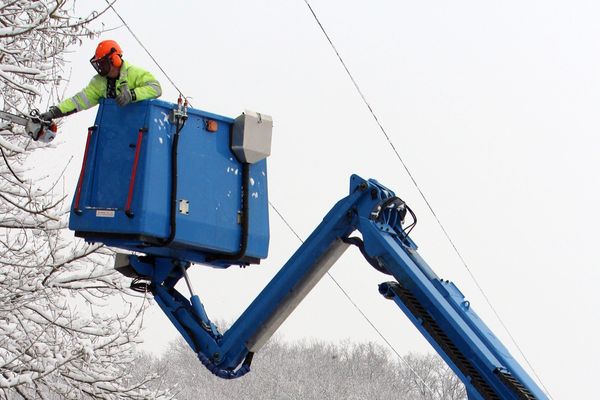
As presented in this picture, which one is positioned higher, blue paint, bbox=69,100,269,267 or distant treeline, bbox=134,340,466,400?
blue paint, bbox=69,100,269,267

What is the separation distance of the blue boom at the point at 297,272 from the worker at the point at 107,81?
16cm

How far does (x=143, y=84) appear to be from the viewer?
8.06 m

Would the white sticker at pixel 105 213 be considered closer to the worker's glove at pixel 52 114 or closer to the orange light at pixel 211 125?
the worker's glove at pixel 52 114

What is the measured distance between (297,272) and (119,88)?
1.64 meters

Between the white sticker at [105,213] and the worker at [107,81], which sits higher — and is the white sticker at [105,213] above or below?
below

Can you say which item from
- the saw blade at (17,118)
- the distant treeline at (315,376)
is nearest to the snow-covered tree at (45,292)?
the saw blade at (17,118)

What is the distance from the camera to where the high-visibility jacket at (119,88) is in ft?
26.3

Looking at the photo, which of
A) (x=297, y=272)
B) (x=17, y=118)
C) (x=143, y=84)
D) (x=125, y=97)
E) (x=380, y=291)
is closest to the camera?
(x=380, y=291)

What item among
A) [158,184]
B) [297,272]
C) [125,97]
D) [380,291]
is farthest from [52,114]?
[380,291]

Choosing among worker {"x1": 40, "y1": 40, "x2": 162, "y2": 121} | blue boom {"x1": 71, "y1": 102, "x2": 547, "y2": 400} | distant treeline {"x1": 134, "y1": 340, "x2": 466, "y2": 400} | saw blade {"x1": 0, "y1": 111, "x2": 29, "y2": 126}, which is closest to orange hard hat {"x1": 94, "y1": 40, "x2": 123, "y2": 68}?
worker {"x1": 40, "y1": 40, "x2": 162, "y2": 121}

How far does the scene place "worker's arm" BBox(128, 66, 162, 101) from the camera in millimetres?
7980

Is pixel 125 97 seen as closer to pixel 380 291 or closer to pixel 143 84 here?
pixel 143 84

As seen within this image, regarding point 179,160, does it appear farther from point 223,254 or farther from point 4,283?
point 4,283

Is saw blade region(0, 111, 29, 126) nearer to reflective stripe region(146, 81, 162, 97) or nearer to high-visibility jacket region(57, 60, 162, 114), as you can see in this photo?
high-visibility jacket region(57, 60, 162, 114)
